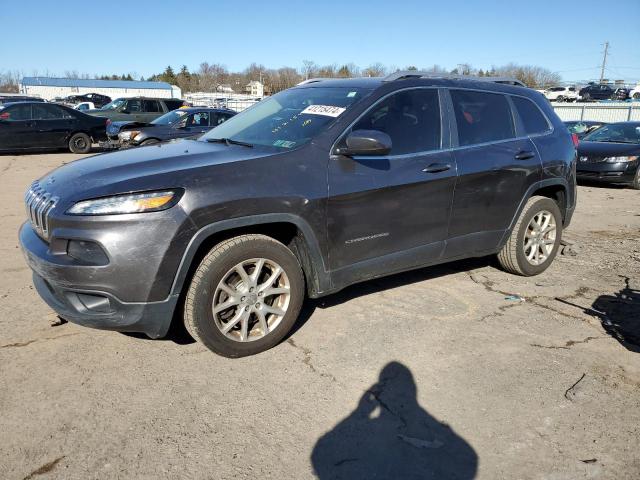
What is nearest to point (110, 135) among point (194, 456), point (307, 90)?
point (307, 90)

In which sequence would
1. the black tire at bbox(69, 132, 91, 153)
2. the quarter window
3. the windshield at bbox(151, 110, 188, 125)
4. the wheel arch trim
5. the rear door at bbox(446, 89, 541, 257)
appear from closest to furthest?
1. the quarter window
2. the rear door at bbox(446, 89, 541, 257)
3. the wheel arch trim
4. the windshield at bbox(151, 110, 188, 125)
5. the black tire at bbox(69, 132, 91, 153)

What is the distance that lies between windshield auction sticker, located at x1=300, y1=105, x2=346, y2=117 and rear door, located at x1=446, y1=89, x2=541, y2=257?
1091 millimetres

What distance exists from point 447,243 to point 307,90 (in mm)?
1790

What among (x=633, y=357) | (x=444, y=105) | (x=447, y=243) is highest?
(x=444, y=105)

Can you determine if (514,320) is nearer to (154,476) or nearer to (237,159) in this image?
(237,159)

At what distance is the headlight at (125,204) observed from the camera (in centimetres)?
294

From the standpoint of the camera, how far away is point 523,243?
16.5ft

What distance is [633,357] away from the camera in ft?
11.9

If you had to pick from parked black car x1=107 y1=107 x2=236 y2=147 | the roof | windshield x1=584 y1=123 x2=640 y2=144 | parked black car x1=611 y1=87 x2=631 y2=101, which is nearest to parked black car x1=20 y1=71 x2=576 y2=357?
parked black car x1=107 y1=107 x2=236 y2=147

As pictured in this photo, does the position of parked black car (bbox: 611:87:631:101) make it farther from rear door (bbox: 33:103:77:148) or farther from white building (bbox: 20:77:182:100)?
white building (bbox: 20:77:182:100)

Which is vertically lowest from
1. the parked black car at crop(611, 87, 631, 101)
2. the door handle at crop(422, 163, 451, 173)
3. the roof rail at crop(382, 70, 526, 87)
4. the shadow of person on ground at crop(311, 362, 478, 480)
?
the shadow of person on ground at crop(311, 362, 478, 480)

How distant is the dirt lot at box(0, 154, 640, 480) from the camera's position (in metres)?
2.51

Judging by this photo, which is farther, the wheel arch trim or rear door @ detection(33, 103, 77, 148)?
rear door @ detection(33, 103, 77, 148)

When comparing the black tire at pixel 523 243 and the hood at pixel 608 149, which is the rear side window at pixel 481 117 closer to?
the black tire at pixel 523 243
